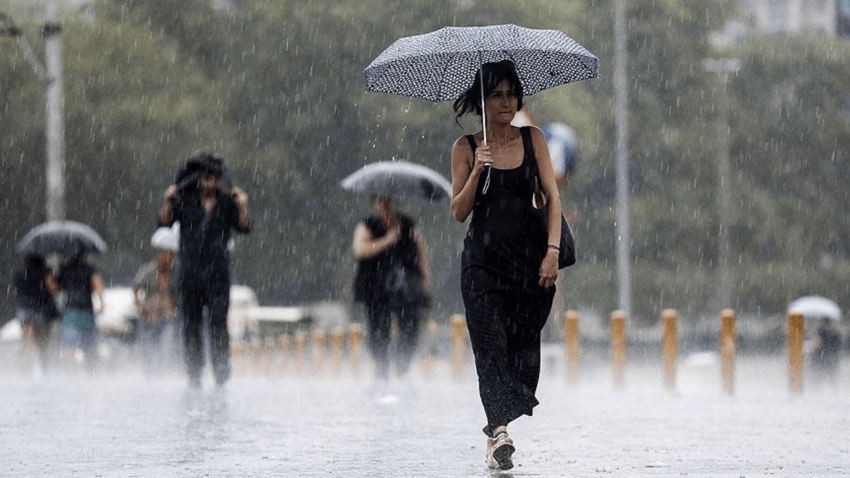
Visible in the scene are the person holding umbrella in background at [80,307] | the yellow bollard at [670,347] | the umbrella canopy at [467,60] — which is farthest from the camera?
the person holding umbrella in background at [80,307]

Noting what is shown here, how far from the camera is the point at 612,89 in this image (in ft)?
188

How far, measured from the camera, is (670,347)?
1688cm

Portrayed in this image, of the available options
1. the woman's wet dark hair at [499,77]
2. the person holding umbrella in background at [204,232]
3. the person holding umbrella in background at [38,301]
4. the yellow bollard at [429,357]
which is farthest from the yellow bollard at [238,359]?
the woman's wet dark hair at [499,77]

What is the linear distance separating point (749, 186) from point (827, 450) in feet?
164

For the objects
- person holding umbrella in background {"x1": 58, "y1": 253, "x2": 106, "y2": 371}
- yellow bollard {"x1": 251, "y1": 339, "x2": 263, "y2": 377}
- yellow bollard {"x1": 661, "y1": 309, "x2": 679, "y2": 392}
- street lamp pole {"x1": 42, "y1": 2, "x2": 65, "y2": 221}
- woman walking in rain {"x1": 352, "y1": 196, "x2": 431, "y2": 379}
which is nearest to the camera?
woman walking in rain {"x1": 352, "y1": 196, "x2": 431, "y2": 379}

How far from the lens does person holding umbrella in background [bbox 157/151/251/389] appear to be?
13.1m

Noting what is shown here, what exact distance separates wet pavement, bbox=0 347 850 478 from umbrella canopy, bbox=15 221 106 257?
7092mm

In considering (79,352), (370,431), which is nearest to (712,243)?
(79,352)

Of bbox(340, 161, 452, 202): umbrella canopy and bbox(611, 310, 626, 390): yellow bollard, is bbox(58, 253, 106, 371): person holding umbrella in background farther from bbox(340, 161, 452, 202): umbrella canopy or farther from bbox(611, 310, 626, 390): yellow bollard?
bbox(611, 310, 626, 390): yellow bollard

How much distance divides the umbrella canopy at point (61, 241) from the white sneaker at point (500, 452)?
14.7 m

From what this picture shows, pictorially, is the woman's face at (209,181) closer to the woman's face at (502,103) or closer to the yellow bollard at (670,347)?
the yellow bollard at (670,347)

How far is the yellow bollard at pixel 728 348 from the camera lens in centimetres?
1616

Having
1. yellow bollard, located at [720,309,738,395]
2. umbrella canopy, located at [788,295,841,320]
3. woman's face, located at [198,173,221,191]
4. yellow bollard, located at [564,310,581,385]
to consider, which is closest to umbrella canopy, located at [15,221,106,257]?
yellow bollard, located at [564,310,581,385]

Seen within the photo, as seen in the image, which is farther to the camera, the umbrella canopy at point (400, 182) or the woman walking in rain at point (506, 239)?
the umbrella canopy at point (400, 182)
